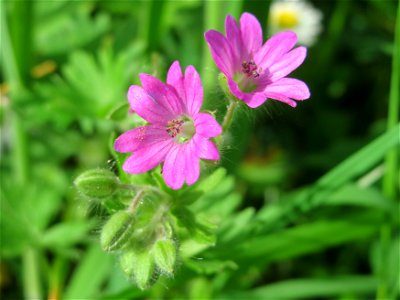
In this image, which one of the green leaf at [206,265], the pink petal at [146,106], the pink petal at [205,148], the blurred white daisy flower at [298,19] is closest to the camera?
the pink petal at [205,148]

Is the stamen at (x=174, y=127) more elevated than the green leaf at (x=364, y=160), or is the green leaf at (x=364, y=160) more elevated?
the green leaf at (x=364, y=160)

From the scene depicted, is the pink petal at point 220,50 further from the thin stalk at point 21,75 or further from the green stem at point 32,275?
the green stem at point 32,275

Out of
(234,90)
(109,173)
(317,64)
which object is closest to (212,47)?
(234,90)

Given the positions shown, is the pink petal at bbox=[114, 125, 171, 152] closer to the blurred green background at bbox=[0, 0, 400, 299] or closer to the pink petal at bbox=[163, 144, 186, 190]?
the pink petal at bbox=[163, 144, 186, 190]

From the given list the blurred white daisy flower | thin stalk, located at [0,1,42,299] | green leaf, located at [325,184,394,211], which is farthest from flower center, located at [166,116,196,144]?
the blurred white daisy flower

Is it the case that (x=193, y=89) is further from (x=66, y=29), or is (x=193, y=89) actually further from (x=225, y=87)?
(x=66, y=29)

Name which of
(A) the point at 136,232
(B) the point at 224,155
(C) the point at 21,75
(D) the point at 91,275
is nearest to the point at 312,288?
(B) the point at 224,155

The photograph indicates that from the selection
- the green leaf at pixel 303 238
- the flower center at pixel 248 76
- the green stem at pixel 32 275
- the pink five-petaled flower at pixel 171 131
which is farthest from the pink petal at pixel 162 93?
the green stem at pixel 32 275
